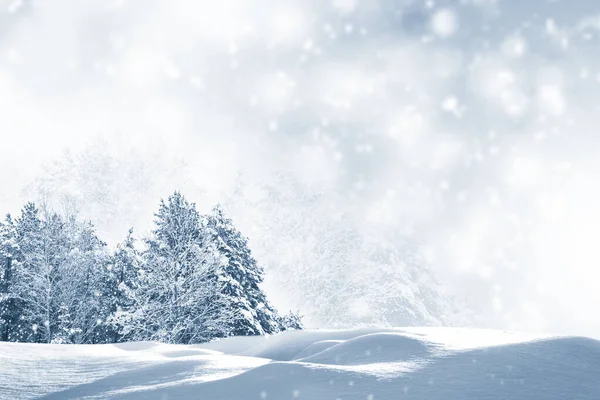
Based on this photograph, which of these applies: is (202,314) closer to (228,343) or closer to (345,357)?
(228,343)

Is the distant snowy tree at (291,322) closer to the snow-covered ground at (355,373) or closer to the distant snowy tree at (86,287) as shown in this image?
the distant snowy tree at (86,287)

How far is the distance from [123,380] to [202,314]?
17.3 meters

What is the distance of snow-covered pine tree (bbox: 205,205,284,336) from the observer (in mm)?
26859

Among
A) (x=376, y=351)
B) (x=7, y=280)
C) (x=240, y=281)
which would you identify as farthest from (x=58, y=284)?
(x=376, y=351)

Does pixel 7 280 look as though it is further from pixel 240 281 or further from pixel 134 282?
pixel 240 281

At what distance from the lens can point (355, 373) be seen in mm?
5949

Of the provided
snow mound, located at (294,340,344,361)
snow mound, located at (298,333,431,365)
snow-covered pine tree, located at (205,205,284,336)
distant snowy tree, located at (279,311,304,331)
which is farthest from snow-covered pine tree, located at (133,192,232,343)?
snow mound, located at (298,333,431,365)

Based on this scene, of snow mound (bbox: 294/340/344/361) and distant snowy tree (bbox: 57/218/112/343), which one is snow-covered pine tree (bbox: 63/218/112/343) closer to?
distant snowy tree (bbox: 57/218/112/343)

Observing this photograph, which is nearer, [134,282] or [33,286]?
[134,282]

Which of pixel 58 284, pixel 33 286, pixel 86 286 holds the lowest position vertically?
pixel 33 286

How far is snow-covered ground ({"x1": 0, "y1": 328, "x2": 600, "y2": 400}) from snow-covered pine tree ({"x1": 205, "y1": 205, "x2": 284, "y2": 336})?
18791 mm

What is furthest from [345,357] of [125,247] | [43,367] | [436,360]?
[125,247]

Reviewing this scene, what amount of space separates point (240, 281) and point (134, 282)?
6.01m

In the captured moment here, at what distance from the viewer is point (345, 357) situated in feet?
23.9
